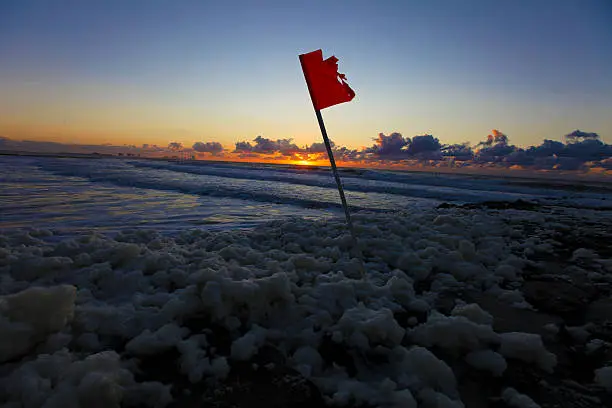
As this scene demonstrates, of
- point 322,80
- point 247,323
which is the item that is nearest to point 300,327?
point 247,323

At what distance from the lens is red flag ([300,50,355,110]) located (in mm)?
4043

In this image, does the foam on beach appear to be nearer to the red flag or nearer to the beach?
the beach

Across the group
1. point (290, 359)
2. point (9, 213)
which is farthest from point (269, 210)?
point (290, 359)

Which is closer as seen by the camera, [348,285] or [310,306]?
[310,306]

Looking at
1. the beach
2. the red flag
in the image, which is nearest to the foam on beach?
the beach

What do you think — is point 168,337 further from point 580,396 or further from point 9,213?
point 9,213

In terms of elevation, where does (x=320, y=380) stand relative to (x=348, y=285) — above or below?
below

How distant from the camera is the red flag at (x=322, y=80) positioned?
4043 mm

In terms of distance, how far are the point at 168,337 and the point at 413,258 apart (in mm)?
4190

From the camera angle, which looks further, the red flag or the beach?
the red flag

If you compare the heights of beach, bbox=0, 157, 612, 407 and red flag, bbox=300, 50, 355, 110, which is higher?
red flag, bbox=300, 50, 355, 110

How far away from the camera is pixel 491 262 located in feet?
19.9

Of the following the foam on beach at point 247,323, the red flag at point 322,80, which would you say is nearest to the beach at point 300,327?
the foam on beach at point 247,323

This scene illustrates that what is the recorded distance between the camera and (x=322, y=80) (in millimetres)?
4059
